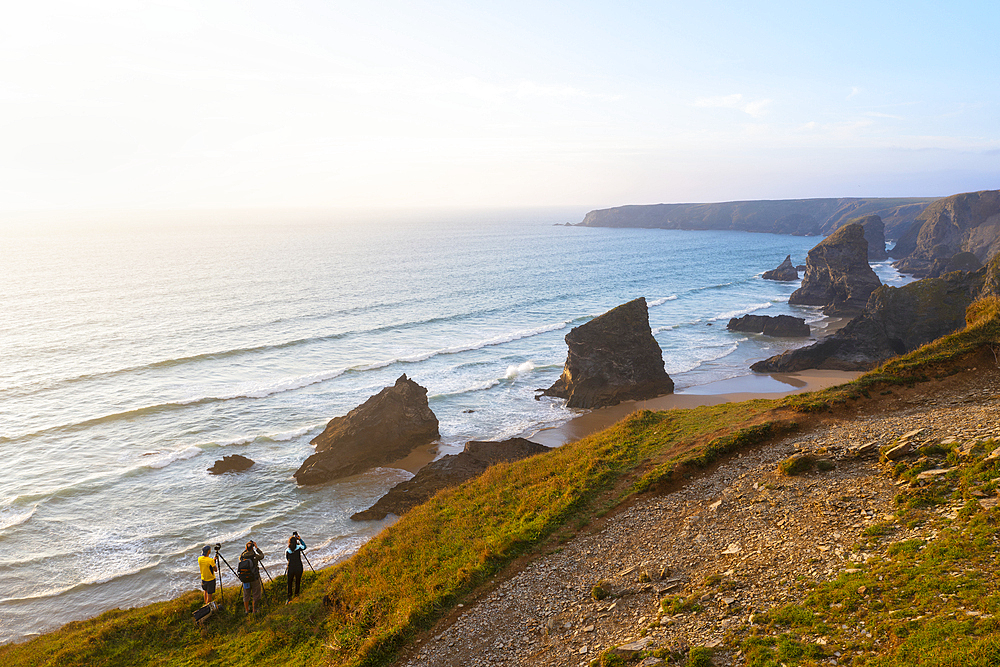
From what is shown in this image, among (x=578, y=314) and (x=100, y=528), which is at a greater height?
(x=578, y=314)

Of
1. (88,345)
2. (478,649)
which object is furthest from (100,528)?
(88,345)

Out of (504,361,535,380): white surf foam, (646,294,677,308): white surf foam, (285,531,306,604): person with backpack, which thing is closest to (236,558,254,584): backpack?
(285,531,306,604): person with backpack

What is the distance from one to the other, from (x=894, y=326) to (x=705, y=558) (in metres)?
42.8

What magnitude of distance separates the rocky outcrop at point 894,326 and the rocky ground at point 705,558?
29999 millimetres

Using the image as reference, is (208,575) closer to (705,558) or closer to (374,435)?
(705,558)

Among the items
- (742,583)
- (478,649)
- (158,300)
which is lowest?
(478,649)

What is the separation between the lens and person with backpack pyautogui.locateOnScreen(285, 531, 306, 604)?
1658 cm

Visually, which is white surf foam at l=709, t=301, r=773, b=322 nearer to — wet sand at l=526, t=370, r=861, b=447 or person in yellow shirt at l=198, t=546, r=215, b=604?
wet sand at l=526, t=370, r=861, b=447

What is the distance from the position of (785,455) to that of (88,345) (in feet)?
206

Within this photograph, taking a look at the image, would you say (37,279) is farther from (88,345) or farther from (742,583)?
(742,583)

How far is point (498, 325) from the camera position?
222 ft

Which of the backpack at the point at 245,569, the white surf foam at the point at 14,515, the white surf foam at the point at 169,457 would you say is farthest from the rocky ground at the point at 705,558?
the white surf foam at the point at 169,457

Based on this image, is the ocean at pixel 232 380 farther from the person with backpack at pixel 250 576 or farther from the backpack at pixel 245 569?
the backpack at pixel 245 569

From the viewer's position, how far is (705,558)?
43.5 ft
